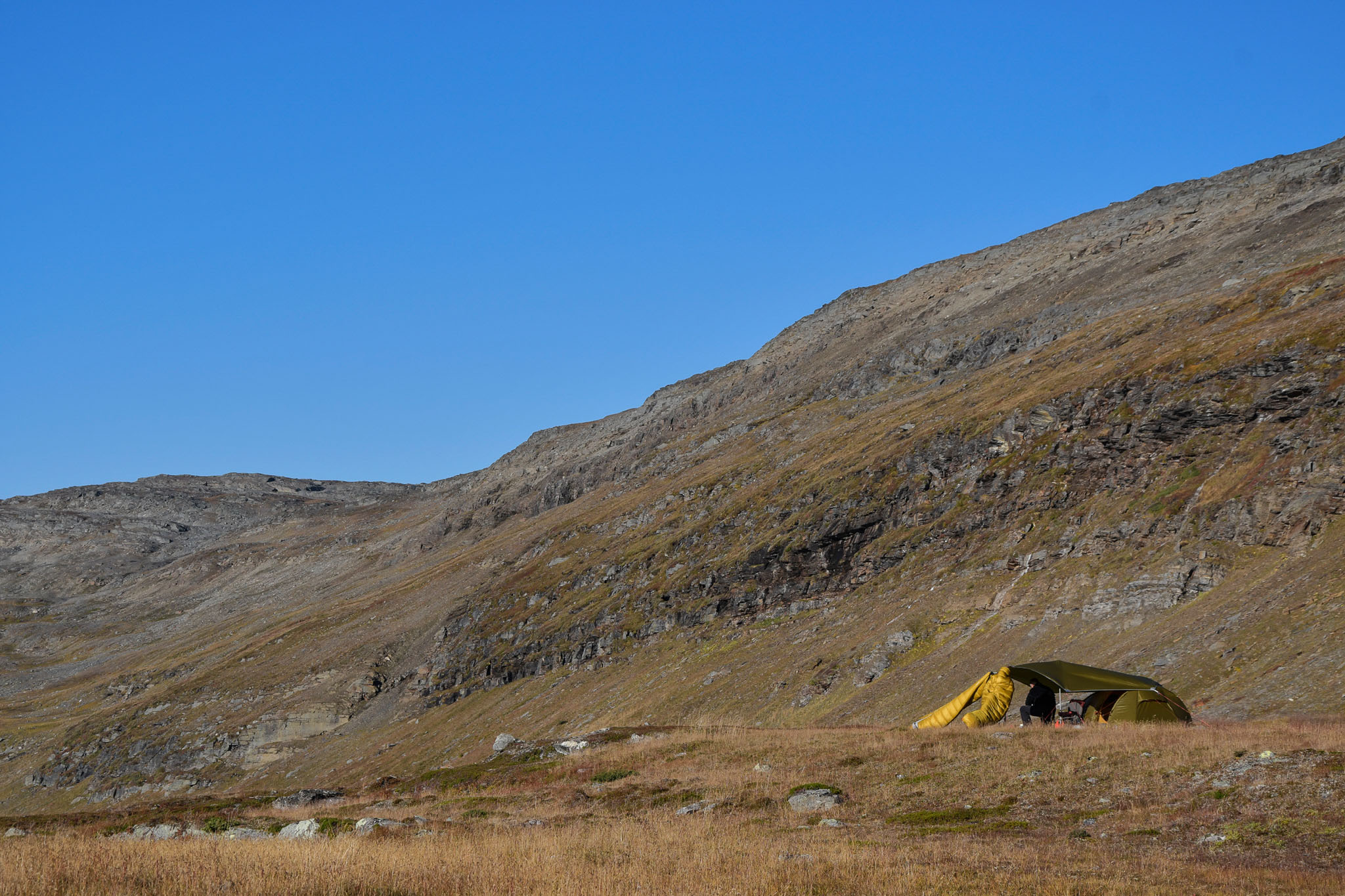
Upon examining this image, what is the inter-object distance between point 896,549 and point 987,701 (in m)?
40.6

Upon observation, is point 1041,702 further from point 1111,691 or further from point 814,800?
point 814,800

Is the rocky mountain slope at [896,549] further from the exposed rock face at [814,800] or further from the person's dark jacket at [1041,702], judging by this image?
the exposed rock face at [814,800]

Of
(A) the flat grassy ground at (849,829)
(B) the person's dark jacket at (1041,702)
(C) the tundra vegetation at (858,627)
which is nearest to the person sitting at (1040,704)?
(B) the person's dark jacket at (1041,702)

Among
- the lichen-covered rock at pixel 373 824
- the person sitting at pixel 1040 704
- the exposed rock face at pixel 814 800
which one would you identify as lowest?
the person sitting at pixel 1040 704

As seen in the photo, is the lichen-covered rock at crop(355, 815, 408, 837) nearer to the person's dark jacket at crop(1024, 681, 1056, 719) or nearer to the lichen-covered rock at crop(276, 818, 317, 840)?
the lichen-covered rock at crop(276, 818, 317, 840)

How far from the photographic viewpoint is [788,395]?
151250 mm

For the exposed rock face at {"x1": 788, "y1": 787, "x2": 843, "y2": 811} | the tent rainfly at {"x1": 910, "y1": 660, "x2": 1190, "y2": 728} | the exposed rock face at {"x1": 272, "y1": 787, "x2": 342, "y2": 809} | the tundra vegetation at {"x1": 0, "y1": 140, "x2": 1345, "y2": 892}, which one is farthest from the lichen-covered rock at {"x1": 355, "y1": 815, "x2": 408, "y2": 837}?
the tent rainfly at {"x1": 910, "y1": 660, "x2": 1190, "y2": 728}

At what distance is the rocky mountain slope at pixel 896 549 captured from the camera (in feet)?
170

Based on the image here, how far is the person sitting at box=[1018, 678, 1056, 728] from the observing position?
35719 millimetres

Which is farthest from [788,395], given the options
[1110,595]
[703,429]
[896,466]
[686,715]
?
[1110,595]

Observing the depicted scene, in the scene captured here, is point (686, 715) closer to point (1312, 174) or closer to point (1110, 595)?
point (1110, 595)

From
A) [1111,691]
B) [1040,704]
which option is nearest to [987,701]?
[1040,704]

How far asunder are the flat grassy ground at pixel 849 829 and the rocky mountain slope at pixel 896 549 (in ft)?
41.8

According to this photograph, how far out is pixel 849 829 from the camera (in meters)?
22.8
